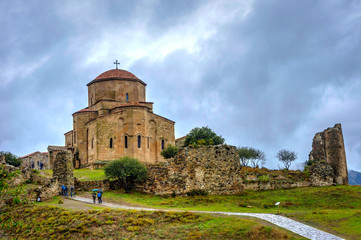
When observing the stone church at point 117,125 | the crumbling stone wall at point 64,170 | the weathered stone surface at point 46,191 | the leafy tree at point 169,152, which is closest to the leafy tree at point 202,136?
the leafy tree at point 169,152

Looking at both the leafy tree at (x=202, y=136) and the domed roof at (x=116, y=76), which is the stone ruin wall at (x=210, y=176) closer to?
the leafy tree at (x=202, y=136)

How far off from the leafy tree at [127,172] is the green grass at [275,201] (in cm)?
105

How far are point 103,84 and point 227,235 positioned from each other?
38.4 metres

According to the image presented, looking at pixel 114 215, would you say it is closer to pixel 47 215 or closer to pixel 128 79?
pixel 47 215

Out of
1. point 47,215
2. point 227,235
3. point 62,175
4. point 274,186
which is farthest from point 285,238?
point 62,175

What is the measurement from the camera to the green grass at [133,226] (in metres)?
14.6

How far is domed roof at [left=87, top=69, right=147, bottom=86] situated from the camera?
1971 inches

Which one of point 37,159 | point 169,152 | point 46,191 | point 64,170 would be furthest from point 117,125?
point 46,191

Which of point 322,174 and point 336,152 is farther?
point 336,152

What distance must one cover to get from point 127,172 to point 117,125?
1992cm

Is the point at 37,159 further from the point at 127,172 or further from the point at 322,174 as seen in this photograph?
the point at 322,174

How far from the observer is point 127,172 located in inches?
1014

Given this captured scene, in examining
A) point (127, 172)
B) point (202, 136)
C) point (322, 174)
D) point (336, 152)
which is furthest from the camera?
point (202, 136)

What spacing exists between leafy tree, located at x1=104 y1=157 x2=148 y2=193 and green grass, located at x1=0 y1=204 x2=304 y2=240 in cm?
652
